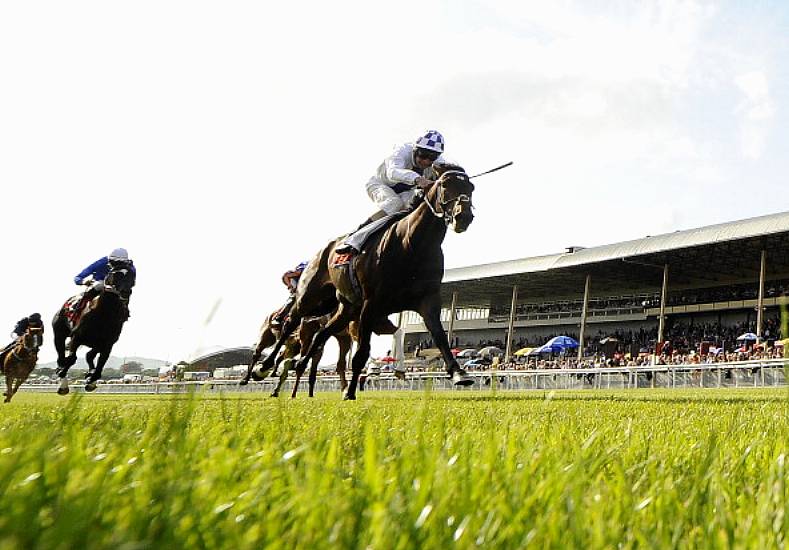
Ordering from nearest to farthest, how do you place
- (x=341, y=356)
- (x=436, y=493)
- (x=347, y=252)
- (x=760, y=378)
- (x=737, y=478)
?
(x=436, y=493)
(x=737, y=478)
(x=347, y=252)
(x=341, y=356)
(x=760, y=378)

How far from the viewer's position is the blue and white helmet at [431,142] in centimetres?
976

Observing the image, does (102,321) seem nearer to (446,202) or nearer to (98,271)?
(98,271)

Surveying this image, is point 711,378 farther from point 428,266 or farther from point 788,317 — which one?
point 788,317

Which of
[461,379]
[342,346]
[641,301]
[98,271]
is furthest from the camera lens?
[641,301]

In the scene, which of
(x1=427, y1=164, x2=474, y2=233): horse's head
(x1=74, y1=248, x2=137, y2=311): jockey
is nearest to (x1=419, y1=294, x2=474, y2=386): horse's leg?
(x1=427, y1=164, x2=474, y2=233): horse's head

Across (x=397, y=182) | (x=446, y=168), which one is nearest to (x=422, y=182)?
(x=446, y=168)

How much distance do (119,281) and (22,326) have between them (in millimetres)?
5039

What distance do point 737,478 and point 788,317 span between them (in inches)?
45.8

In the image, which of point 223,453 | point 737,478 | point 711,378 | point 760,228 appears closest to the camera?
point 223,453

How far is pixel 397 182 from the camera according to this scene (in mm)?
9844

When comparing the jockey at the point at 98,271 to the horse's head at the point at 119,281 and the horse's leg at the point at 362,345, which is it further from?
the horse's leg at the point at 362,345

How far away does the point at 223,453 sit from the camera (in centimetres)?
178

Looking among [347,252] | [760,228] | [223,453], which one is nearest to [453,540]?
[223,453]

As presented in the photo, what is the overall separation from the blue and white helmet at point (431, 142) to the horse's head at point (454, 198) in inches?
54.3
